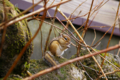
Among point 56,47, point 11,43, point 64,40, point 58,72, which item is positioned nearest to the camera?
point 11,43

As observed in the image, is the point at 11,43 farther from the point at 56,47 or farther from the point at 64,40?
the point at 64,40

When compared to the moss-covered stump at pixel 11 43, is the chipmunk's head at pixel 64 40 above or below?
below

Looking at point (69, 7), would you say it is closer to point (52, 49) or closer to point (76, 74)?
point (52, 49)

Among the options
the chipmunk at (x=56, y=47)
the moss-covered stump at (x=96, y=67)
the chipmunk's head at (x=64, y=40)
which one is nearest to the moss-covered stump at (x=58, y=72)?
the chipmunk at (x=56, y=47)

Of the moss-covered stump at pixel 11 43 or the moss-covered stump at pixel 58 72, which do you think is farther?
the moss-covered stump at pixel 58 72

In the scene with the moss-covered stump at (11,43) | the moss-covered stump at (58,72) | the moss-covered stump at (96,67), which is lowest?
the moss-covered stump at (96,67)

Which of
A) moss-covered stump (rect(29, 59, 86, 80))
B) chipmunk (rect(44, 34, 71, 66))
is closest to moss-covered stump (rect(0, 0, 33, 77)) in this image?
moss-covered stump (rect(29, 59, 86, 80))

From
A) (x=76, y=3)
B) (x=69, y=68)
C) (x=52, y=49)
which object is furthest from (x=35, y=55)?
(x=76, y=3)

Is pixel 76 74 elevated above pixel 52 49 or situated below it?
A: below

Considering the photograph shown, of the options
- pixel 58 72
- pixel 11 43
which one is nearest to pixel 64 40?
pixel 58 72

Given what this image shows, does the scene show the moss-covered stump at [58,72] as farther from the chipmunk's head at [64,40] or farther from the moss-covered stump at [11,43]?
the chipmunk's head at [64,40]

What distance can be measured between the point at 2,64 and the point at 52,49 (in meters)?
1.29

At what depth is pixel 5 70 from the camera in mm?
1229

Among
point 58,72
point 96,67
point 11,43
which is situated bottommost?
point 96,67
